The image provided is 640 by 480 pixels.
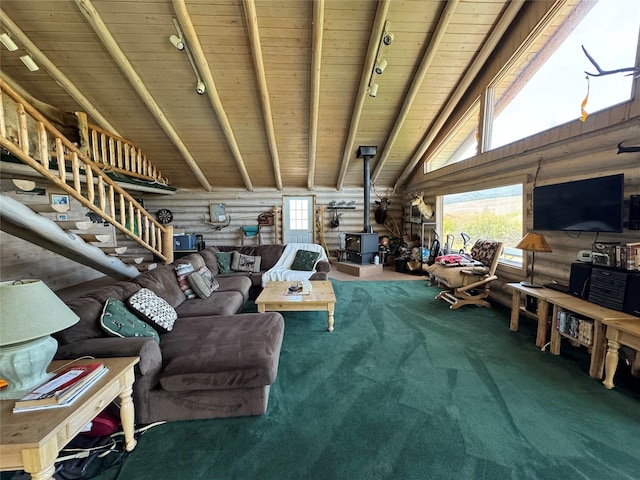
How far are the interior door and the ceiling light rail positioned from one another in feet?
13.5

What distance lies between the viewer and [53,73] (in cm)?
431

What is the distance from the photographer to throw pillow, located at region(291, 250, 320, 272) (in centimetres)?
514

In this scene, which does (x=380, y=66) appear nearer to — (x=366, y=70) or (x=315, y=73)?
(x=366, y=70)

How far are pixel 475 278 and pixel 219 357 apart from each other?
388 cm

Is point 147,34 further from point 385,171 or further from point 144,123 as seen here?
point 385,171

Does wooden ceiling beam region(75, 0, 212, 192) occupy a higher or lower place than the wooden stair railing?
higher

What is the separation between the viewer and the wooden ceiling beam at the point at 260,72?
11.7 ft

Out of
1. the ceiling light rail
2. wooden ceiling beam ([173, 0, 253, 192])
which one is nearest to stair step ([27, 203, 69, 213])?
wooden ceiling beam ([173, 0, 253, 192])

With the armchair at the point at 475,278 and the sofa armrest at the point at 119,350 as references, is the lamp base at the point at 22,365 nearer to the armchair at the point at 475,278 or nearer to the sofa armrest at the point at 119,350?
the sofa armrest at the point at 119,350

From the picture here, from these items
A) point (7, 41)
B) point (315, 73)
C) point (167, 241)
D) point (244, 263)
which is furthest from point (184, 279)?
point (7, 41)

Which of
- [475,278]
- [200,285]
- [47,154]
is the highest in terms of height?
[47,154]

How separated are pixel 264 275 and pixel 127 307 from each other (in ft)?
8.26

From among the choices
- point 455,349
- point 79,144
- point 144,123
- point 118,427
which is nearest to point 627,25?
point 455,349

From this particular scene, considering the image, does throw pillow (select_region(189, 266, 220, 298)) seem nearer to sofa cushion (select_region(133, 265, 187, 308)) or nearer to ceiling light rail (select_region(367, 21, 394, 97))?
sofa cushion (select_region(133, 265, 187, 308))
